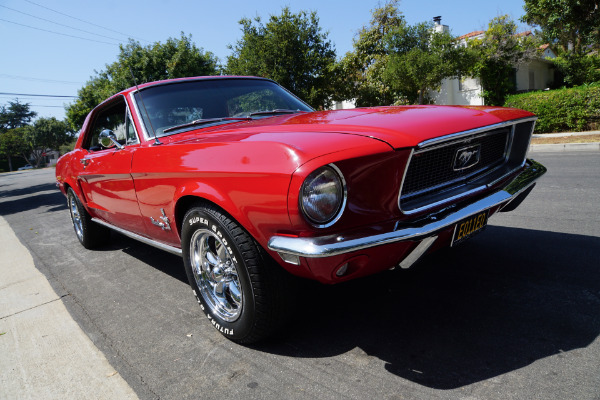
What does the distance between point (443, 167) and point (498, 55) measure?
76.1 ft

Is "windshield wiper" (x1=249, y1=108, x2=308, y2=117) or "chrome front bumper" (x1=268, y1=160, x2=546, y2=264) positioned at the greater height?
"windshield wiper" (x1=249, y1=108, x2=308, y2=117)

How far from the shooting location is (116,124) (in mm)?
3984

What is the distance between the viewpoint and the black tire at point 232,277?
2182 mm

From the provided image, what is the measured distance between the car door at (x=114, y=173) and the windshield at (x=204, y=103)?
0.76 feet

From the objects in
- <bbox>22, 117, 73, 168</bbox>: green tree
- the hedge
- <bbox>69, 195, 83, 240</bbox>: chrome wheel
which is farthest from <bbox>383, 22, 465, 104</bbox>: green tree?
<bbox>22, 117, 73, 168</bbox>: green tree

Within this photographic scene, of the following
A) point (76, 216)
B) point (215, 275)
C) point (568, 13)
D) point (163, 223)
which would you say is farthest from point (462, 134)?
point (568, 13)

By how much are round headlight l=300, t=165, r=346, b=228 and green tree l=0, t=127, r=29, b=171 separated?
8161 cm

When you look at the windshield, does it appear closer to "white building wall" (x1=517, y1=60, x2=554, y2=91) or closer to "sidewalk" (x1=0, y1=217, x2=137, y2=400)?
"sidewalk" (x1=0, y1=217, x2=137, y2=400)

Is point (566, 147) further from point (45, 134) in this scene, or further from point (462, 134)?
point (45, 134)

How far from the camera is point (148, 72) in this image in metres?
22.7

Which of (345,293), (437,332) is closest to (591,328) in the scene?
(437,332)

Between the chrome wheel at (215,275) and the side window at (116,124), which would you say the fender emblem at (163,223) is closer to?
the chrome wheel at (215,275)

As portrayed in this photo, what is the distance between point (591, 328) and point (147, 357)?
7.99 ft

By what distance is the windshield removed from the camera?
326 centimetres
